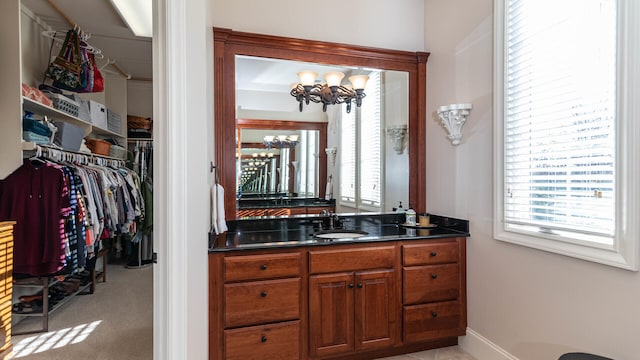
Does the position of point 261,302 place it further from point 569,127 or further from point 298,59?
point 569,127

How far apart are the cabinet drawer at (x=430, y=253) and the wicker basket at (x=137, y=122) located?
4476 mm

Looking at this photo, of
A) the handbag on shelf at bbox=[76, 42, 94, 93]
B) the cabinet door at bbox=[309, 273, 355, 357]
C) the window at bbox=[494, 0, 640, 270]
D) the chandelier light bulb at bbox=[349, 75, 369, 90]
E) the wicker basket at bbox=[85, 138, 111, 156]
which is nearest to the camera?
the window at bbox=[494, 0, 640, 270]

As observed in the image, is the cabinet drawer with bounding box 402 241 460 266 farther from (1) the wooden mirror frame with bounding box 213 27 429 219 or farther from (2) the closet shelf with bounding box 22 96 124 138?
(2) the closet shelf with bounding box 22 96 124 138

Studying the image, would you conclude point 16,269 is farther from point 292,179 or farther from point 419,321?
point 419,321

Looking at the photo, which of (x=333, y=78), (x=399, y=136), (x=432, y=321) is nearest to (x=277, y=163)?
(x=333, y=78)

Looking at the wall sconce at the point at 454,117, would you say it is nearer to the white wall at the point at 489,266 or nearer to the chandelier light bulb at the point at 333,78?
the white wall at the point at 489,266

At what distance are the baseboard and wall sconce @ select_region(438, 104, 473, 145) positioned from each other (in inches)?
54.7

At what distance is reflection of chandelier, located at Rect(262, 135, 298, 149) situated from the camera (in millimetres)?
2668

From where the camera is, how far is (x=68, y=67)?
9.80 feet

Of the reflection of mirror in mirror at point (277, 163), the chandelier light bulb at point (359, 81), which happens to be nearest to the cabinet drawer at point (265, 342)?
the reflection of mirror in mirror at point (277, 163)

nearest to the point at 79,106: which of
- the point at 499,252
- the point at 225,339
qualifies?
the point at 225,339

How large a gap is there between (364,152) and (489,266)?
4.22ft

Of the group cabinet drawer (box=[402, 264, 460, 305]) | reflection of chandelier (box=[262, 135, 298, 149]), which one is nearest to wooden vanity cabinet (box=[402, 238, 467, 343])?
cabinet drawer (box=[402, 264, 460, 305])

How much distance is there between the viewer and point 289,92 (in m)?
2.69
